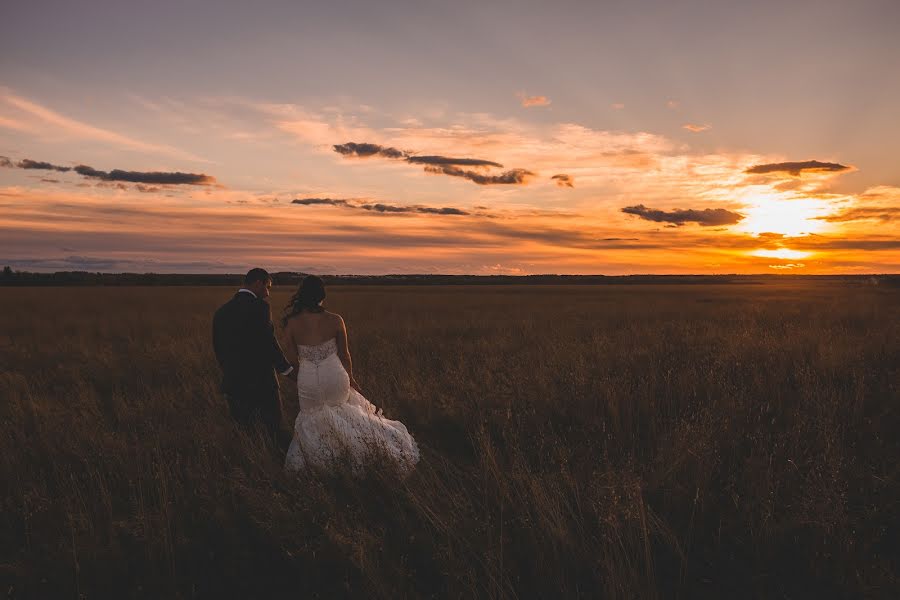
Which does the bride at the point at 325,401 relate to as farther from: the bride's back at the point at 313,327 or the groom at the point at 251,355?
the groom at the point at 251,355

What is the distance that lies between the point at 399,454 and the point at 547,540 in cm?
197

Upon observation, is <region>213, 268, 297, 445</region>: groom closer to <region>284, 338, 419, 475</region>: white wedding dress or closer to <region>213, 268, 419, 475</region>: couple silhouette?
<region>213, 268, 419, 475</region>: couple silhouette

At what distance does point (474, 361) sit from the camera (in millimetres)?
11688

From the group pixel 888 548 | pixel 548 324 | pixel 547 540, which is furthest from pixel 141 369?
pixel 548 324

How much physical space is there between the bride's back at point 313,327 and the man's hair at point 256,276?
60cm

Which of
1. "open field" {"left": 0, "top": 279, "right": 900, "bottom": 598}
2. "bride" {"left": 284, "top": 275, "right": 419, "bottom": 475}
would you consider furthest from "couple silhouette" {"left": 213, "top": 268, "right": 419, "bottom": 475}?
"open field" {"left": 0, "top": 279, "right": 900, "bottom": 598}

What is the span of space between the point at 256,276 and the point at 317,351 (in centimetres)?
113

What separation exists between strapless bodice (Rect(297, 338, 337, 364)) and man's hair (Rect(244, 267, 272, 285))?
0.91 metres

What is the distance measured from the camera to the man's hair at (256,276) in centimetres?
609

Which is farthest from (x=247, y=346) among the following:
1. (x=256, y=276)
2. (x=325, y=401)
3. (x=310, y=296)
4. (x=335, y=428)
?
(x=335, y=428)

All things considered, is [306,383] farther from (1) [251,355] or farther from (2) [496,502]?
(2) [496,502]

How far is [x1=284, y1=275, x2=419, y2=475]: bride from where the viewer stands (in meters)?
5.56

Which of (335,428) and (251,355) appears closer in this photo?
(335,428)

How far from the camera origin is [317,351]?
6.02 m
